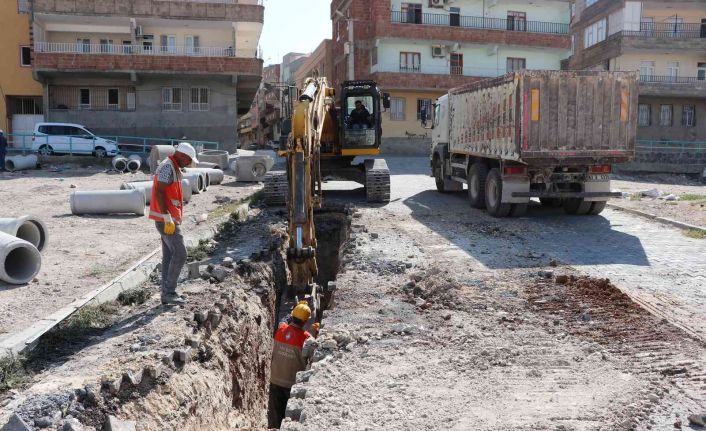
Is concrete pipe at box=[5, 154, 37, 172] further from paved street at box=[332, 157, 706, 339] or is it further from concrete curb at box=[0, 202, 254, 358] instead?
concrete curb at box=[0, 202, 254, 358]

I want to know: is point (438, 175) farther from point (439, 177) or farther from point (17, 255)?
point (17, 255)

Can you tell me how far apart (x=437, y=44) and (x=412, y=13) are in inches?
110

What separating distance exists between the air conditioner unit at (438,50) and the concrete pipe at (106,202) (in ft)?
103

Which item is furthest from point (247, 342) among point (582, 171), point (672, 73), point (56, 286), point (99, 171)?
point (672, 73)

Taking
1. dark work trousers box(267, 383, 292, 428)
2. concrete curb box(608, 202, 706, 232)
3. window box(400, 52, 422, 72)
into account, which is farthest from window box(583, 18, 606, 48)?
dark work trousers box(267, 383, 292, 428)

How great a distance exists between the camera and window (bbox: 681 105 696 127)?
4426 centimetres

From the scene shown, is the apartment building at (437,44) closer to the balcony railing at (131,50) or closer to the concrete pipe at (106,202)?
the balcony railing at (131,50)

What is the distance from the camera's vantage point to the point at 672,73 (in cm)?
4366

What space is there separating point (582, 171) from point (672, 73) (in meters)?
35.3

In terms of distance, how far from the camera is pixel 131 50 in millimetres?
34625

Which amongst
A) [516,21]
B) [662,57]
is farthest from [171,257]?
[662,57]

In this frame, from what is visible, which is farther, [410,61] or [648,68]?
[648,68]

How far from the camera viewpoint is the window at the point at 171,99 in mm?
35469

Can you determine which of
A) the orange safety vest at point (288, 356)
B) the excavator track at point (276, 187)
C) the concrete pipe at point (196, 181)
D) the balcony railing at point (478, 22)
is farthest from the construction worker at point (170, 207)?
the balcony railing at point (478, 22)
